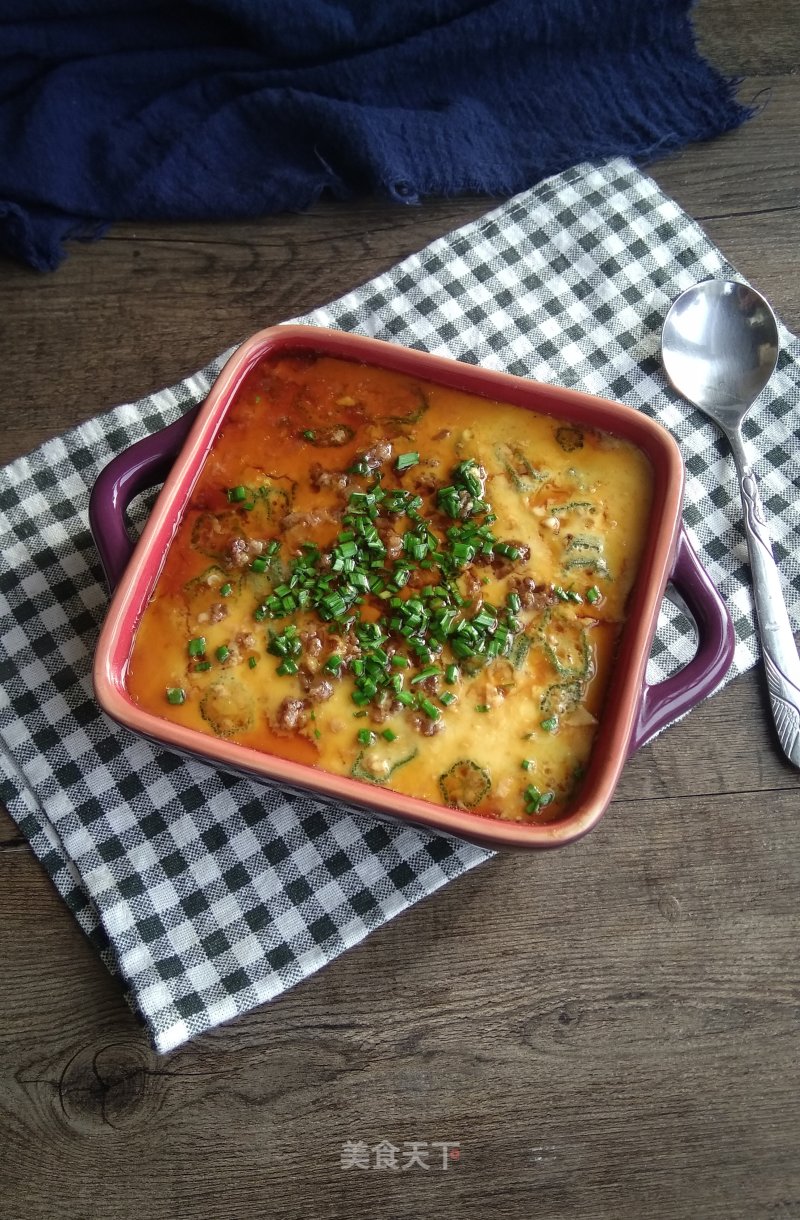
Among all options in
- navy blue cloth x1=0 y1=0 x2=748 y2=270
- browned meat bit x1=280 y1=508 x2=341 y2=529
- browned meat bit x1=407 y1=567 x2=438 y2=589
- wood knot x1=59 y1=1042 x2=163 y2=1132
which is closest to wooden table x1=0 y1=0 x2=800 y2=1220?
wood knot x1=59 y1=1042 x2=163 y2=1132

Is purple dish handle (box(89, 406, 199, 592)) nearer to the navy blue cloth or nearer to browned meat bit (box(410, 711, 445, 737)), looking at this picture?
browned meat bit (box(410, 711, 445, 737))

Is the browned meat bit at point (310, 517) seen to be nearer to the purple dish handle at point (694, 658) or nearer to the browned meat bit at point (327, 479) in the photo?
the browned meat bit at point (327, 479)

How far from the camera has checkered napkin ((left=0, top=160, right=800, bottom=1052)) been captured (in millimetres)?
1368

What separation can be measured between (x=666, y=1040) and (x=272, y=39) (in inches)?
66.2

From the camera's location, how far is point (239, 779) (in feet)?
4.69

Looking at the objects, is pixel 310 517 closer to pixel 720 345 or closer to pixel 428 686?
pixel 428 686

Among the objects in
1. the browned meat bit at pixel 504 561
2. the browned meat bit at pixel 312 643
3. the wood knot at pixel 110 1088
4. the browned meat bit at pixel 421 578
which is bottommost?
the wood knot at pixel 110 1088

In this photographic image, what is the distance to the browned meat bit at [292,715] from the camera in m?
1.25

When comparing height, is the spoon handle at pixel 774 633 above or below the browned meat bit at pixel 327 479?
below

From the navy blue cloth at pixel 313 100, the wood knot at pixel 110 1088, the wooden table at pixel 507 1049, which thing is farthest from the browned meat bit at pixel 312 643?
the navy blue cloth at pixel 313 100

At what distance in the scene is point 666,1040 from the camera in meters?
1.37

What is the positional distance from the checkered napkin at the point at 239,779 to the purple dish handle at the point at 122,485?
0.61 ft

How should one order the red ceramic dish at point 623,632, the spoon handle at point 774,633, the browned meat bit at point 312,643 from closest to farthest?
the red ceramic dish at point 623,632
the browned meat bit at point 312,643
the spoon handle at point 774,633

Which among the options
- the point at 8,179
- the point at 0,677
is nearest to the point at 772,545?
the point at 0,677
